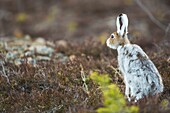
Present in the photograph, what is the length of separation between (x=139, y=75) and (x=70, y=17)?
496 inches

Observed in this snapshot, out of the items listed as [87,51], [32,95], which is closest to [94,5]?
[87,51]

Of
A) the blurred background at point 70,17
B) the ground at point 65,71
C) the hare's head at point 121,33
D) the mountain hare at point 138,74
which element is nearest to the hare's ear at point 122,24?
the hare's head at point 121,33

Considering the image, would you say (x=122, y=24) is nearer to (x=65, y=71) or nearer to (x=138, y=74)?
(x=138, y=74)

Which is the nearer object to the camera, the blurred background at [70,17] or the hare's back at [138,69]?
the hare's back at [138,69]

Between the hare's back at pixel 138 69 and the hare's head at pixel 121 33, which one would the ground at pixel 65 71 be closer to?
the hare's back at pixel 138 69

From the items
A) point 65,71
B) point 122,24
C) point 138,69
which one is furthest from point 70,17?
point 138,69

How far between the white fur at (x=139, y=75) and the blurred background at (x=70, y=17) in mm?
9128

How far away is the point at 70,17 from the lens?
1788 centimetres

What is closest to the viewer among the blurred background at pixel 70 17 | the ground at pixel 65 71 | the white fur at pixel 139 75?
the white fur at pixel 139 75

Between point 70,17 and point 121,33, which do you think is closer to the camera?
point 121,33

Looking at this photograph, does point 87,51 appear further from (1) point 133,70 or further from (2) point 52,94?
(1) point 133,70

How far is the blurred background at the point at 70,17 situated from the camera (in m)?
15.9

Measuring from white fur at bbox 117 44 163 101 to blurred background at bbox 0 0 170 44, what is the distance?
9.13 meters

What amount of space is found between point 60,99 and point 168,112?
1930 millimetres
